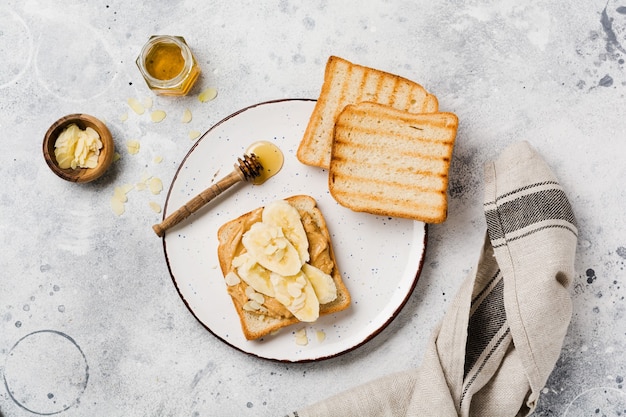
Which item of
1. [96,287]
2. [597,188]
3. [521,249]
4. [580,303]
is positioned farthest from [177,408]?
[597,188]

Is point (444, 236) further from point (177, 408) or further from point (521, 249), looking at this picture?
point (177, 408)

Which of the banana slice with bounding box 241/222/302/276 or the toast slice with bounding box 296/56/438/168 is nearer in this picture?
the banana slice with bounding box 241/222/302/276

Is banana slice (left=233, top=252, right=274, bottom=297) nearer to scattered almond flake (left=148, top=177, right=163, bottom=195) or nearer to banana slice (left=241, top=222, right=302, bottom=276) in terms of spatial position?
banana slice (left=241, top=222, right=302, bottom=276)

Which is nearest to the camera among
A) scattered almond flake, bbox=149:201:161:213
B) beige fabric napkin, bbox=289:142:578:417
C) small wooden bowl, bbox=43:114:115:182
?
beige fabric napkin, bbox=289:142:578:417

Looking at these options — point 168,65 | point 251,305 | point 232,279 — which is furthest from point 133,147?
point 251,305

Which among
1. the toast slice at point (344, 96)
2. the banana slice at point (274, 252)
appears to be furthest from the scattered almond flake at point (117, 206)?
the toast slice at point (344, 96)

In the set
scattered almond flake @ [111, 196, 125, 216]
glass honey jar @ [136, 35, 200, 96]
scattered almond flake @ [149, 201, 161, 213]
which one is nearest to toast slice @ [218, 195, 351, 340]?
scattered almond flake @ [149, 201, 161, 213]
